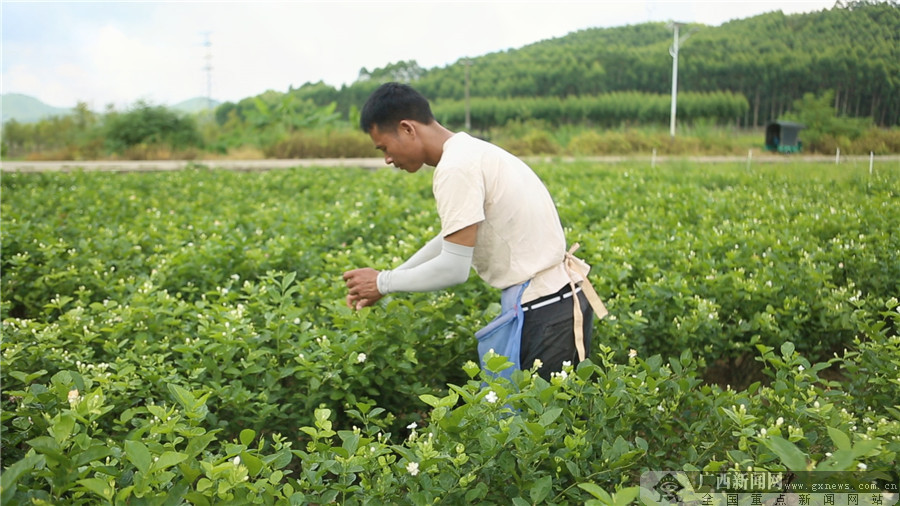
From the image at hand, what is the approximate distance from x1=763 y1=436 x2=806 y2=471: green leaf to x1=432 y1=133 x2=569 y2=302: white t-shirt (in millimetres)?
1198

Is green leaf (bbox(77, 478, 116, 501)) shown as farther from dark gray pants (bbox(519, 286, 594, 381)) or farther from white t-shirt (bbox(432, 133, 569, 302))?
dark gray pants (bbox(519, 286, 594, 381))

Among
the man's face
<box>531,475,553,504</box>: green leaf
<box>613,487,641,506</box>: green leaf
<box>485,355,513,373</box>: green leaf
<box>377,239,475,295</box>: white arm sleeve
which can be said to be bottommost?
<box>531,475,553,504</box>: green leaf

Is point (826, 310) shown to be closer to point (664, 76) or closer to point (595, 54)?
point (664, 76)

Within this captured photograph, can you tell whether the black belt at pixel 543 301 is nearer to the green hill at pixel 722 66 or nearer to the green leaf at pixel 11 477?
the green leaf at pixel 11 477

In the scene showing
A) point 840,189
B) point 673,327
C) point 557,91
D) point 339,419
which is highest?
point 557,91

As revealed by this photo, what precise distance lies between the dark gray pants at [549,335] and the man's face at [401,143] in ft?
2.50

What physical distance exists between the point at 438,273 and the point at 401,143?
0.55m

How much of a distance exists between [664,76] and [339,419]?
3335 centimetres

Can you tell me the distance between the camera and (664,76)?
33.0 metres

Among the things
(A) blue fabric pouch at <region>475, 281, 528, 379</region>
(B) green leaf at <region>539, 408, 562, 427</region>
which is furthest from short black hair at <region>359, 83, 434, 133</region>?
(B) green leaf at <region>539, 408, 562, 427</region>

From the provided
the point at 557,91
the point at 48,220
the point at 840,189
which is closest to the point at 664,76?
the point at 557,91

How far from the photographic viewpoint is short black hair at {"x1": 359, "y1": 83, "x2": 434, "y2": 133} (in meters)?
2.57

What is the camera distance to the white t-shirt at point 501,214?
243 cm

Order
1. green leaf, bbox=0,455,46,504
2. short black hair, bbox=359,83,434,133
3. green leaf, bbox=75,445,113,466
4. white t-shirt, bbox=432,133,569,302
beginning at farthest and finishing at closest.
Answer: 1. short black hair, bbox=359,83,434,133
2. white t-shirt, bbox=432,133,569,302
3. green leaf, bbox=75,445,113,466
4. green leaf, bbox=0,455,46,504
